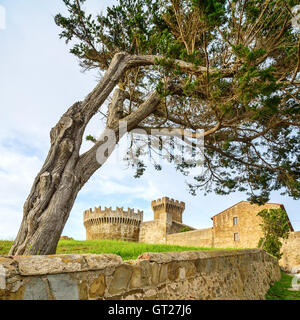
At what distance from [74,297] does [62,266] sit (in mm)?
334

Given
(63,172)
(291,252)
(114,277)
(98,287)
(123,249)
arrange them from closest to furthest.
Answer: (98,287), (114,277), (63,172), (123,249), (291,252)

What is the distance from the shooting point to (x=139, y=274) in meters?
3.20

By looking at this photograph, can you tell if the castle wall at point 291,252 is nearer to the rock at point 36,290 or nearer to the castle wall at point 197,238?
the castle wall at point 197,238

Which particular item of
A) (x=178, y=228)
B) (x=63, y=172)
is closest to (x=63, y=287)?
(x=63, y=172)

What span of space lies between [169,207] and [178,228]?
6.31 m

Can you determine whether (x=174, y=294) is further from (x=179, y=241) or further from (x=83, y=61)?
(x=179, y=241)

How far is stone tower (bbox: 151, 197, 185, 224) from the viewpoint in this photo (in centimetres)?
4034

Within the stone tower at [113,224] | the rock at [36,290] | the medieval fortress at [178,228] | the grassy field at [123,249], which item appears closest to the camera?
the rock at [36,290]

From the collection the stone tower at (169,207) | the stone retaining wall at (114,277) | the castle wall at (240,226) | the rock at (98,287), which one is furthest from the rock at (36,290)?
the stone tower at (169,207)

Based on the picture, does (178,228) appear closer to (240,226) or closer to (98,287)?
(240,226)

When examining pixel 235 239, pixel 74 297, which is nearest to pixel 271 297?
pixel 74 297

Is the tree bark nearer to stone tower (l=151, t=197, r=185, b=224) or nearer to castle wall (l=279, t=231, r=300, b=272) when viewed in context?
castle wall (l=279, t=231, r=300, b=272)

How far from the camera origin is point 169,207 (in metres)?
40.5

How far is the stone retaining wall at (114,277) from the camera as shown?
2.20 m
